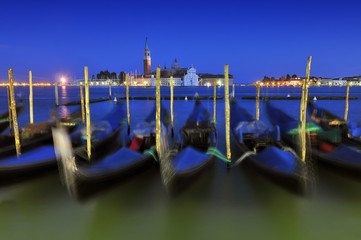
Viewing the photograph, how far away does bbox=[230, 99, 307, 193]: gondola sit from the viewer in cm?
359

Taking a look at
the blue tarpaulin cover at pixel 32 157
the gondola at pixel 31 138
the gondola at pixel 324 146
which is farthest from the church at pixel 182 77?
the blue tarpaulin cover at pixel 32 157

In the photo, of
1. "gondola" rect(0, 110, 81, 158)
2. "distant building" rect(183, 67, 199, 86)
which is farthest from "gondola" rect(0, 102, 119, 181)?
"distant building" rect(183, 67, 199, 86)

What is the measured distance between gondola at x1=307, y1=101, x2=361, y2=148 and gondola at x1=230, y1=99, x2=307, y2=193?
1.61 meters

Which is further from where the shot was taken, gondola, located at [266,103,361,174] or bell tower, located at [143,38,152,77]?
bell tower, located at [143,38,152,77]

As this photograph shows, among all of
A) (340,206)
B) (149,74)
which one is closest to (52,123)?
(340,206)

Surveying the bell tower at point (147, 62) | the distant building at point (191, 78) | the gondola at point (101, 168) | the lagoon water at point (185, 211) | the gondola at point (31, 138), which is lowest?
the lagoon water at point (185, 211)

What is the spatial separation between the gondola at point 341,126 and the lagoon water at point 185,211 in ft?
6.16

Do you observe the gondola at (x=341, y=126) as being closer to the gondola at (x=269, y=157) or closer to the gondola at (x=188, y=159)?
the gondola at (x=269, y=157)

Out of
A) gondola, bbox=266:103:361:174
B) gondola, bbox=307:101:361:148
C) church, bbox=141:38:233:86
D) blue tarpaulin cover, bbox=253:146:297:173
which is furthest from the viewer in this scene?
church, bbox=141:38:233:86

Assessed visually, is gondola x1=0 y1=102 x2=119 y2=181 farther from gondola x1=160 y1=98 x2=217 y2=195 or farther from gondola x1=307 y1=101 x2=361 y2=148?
gondola x1=307 y1=101 x2=361 y2=148

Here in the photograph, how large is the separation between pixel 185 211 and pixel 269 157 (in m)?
1.66

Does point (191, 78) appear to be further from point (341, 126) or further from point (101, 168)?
point (101, 168)

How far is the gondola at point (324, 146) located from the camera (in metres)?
4.25

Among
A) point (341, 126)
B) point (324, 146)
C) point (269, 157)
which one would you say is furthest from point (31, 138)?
point (341, 126)
